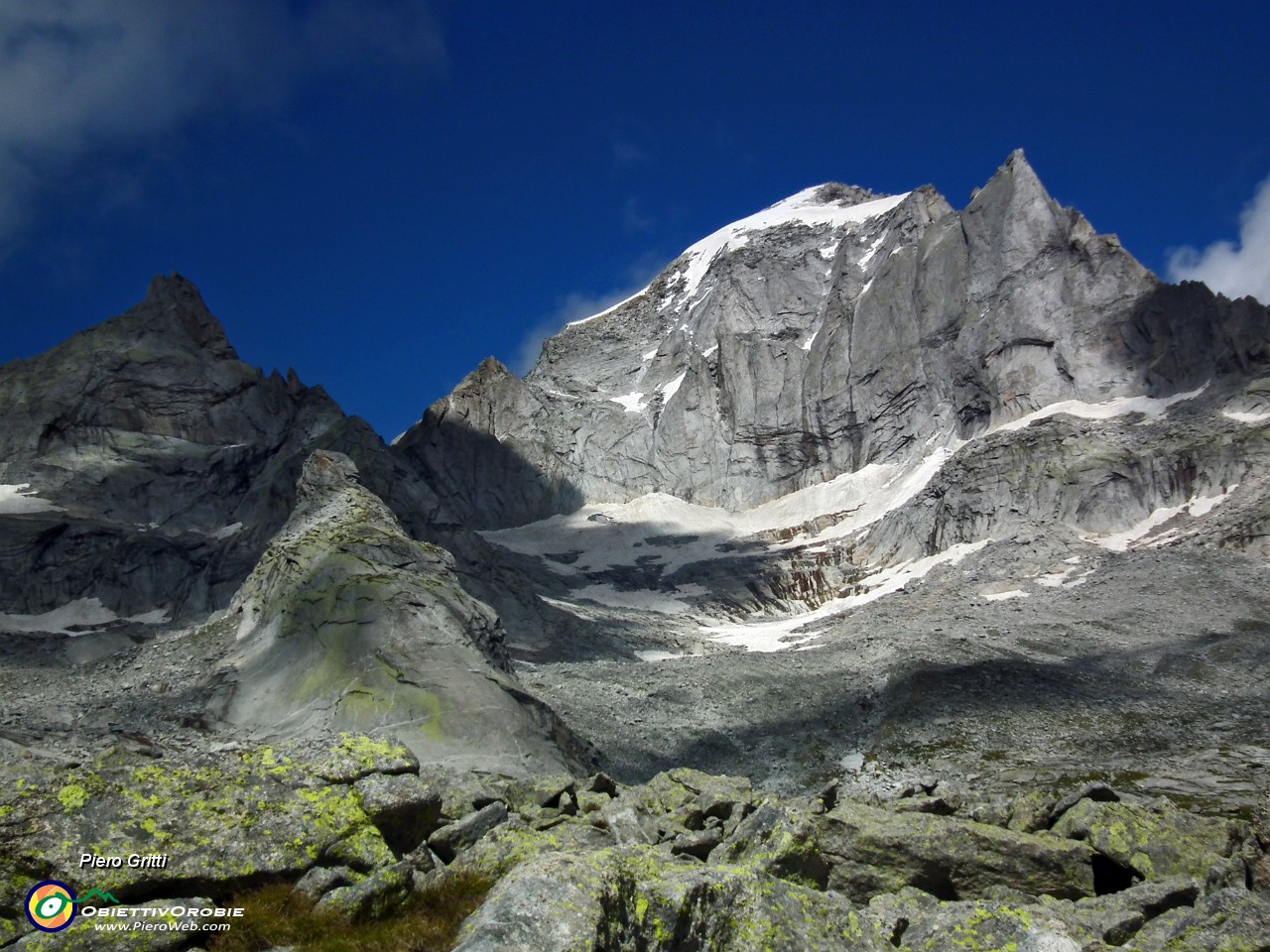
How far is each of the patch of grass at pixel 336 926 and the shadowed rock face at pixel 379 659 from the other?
71.4 ft

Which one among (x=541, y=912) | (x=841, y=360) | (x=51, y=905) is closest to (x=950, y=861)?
(x=541, y=912)

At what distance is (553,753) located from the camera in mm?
31844

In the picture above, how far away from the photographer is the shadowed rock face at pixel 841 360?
113562mm

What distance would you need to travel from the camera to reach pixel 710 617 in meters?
105

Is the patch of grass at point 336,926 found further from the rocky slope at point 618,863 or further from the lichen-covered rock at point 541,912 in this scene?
the lichen-covered rock at point 541,912

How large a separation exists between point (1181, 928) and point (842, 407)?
467 ft

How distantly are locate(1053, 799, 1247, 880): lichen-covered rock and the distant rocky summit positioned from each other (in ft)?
0.24

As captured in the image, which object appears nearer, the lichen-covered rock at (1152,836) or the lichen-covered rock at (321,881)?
the lichen-covered rock at (321,881)

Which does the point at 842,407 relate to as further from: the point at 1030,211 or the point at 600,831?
the point at 600,831

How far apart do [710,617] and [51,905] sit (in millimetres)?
99735

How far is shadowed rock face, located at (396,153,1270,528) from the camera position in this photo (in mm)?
113562

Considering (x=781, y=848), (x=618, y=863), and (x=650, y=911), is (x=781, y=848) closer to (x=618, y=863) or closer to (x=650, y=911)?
(x=618, y=863)

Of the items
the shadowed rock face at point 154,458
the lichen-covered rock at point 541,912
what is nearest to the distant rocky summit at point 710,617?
the lichen-covered rock at point 541,912

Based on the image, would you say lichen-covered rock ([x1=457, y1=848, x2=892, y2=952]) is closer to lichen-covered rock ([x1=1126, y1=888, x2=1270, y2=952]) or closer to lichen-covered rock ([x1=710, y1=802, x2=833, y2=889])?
lichen-covered rock ([x1=710, y1=802, x2=833, y2=889])
